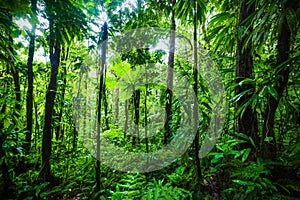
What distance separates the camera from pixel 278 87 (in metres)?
1.67

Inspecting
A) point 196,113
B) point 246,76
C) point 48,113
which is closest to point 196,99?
point 196,113

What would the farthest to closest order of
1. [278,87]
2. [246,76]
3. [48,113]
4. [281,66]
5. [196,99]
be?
[48,113] < [246,76] < [196,99] < [278,87] < [281,66]

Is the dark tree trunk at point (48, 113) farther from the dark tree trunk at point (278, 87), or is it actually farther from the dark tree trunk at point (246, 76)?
the dark tree trunk at point (278, 87)

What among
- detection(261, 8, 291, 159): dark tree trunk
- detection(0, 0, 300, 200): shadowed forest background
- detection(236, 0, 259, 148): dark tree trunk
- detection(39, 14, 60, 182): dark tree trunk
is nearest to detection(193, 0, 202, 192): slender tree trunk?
detection(0, 0, 300, 200): shadowed forest background

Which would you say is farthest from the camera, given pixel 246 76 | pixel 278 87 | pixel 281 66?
pixel 246 76

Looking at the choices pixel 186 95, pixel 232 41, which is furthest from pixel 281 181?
pixel 232 41

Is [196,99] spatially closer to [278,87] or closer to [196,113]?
[196,113]

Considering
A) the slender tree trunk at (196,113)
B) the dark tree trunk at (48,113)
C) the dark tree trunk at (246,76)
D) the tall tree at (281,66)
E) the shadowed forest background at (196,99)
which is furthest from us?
the dark tree trunk at (48,113)

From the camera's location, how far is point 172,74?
4258 millimetres

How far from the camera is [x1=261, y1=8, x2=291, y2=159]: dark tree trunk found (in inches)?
63.7

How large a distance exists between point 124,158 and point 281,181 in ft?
8.83

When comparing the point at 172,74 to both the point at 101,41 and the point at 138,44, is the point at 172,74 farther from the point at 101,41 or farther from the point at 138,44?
the point at 101,41

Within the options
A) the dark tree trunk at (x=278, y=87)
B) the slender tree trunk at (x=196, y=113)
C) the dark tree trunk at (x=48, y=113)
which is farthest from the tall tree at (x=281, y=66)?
the dark tree trunk at (x=48, y=113)

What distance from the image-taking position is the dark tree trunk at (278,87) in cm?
162
